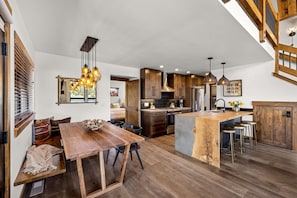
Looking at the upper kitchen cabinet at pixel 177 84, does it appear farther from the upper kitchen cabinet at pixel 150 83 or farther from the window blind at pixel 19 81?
the window blind at pixel 19 81

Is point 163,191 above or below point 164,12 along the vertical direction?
below

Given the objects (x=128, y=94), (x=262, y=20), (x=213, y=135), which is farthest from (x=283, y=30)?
(x=128, y=94)

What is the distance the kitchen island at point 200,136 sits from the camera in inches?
102

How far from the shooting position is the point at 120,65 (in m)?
4.61

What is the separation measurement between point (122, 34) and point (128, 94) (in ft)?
11.1

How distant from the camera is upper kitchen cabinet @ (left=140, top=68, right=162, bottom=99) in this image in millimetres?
4906

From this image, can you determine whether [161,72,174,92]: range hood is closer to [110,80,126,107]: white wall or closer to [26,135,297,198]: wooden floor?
[26,135,297,198]: wooden floor

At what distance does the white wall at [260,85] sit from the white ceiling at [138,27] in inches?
36.7

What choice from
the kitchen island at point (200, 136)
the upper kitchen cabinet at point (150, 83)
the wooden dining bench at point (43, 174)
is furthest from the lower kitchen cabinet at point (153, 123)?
the wooden dining bench at point (43, 174)

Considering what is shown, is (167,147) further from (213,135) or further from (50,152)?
(50,152)

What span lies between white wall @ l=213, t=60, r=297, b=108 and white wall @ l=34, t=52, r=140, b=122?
437cm

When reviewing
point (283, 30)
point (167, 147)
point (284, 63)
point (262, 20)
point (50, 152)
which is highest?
point (283, 30)

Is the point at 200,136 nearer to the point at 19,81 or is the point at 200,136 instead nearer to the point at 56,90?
the point at 19,81

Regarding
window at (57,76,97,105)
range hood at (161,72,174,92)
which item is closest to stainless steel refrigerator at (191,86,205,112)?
range hood at (161,72,174,92)
